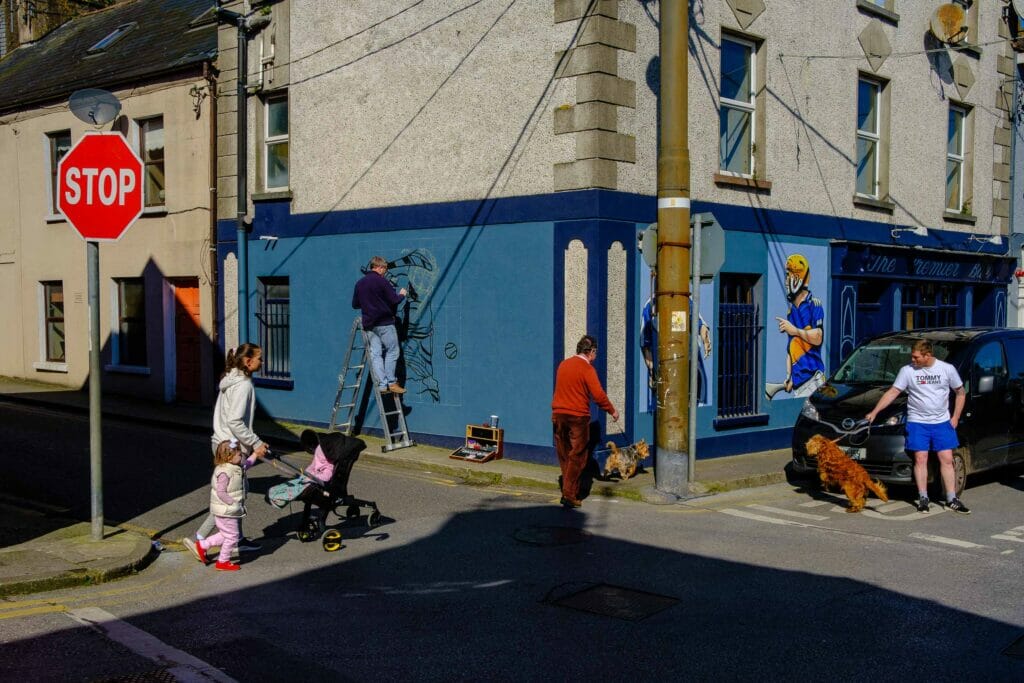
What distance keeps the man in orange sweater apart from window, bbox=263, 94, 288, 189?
7.64 metres

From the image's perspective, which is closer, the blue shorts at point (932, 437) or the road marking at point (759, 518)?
the road marking at point (759, 518)

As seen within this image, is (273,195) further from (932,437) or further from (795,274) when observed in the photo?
(932,437)

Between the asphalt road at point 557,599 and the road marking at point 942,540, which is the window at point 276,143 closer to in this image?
the asphalt road at point 557,599

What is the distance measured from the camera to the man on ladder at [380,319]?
510 inches

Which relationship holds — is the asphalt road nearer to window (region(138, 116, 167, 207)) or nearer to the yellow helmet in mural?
the yellow helmet in mural

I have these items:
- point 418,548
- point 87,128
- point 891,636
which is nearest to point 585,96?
point 418,548

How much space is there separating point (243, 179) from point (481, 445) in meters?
6.53

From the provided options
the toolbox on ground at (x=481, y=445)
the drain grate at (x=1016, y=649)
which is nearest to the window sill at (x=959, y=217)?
the toolbox on ground at (x=481, y=445)

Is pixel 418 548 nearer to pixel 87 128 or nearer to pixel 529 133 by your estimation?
pixel 529 133

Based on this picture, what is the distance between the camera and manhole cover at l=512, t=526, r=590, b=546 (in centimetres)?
851

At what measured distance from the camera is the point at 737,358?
45.3ft

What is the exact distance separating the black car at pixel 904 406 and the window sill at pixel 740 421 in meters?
1.86

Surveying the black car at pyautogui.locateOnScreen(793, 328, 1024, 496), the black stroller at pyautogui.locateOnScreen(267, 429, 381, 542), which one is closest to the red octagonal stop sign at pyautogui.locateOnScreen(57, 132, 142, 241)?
the black stroller at pyautogui.locateOnScreen(267, 429, 381, 542)

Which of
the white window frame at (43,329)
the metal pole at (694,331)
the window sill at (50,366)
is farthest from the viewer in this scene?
the white window frame at (43,329)
